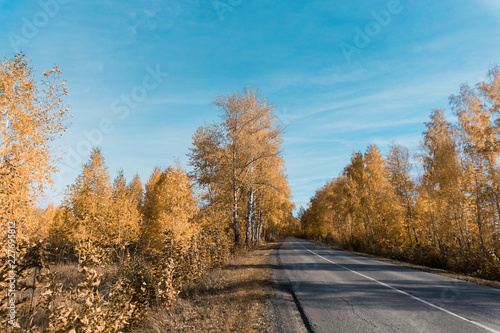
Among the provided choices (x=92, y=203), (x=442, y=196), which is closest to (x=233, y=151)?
(x=92, y=203)

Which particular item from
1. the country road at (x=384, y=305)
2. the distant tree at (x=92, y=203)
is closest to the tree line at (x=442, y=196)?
the country road at (x=384, y=305)

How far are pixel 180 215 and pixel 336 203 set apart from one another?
1010 inches

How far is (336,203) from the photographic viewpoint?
33.9 m

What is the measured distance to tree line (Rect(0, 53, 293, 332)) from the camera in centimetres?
429

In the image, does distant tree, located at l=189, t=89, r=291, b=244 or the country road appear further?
distant tree, located at l=189, t=89, r=291, b=244

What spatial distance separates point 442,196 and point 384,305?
54.1 feet

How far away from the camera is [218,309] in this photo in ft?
21.6

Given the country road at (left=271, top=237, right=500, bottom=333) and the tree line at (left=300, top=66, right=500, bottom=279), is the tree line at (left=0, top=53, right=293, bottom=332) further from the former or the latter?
the tree line at (left=300, top=66, right=500, bottom=279)

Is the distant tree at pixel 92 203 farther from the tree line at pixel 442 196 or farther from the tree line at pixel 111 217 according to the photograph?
the tree line at pixel 442 196

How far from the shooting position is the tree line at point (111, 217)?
4289 mm

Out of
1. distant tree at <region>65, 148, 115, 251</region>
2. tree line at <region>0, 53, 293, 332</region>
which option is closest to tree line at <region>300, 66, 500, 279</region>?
tree line at <region>0, 53, 293, 332</region>

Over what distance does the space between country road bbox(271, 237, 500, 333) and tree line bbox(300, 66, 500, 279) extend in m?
5.64

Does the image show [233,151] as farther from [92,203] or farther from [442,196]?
[442,196]

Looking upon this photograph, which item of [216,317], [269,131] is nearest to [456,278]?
[216,317]
